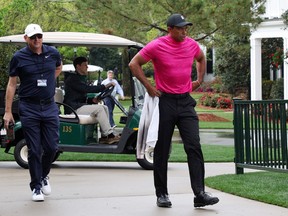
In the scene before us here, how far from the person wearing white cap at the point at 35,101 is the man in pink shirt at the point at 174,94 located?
46.1 inches

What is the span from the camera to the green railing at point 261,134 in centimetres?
1052

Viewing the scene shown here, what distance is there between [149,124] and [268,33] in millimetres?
24886

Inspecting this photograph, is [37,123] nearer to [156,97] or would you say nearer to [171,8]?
[156,97]

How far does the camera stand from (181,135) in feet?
28.3

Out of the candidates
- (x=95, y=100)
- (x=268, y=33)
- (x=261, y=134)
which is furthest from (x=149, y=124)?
(x=268, y=33)

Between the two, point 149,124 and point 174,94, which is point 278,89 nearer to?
point 149,124

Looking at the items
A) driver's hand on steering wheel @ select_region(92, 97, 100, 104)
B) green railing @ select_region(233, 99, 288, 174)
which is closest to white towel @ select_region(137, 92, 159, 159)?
green railing @ select_region(233, 99, 288, 174)

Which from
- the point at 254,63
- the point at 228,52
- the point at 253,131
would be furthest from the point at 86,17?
the point at 253,131

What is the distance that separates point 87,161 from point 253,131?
4048mm

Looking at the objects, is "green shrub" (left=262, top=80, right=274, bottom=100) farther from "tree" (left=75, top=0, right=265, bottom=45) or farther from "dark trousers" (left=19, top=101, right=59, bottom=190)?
"dark trousers" (left=19, top=101, right=59, bottom=190)

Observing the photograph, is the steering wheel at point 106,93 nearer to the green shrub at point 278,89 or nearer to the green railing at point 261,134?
the green railing at point 261,134

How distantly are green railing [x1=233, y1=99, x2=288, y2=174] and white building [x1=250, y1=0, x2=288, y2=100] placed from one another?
2077 centimetres

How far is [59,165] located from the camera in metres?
13.7

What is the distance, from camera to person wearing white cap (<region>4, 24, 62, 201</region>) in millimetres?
9203
